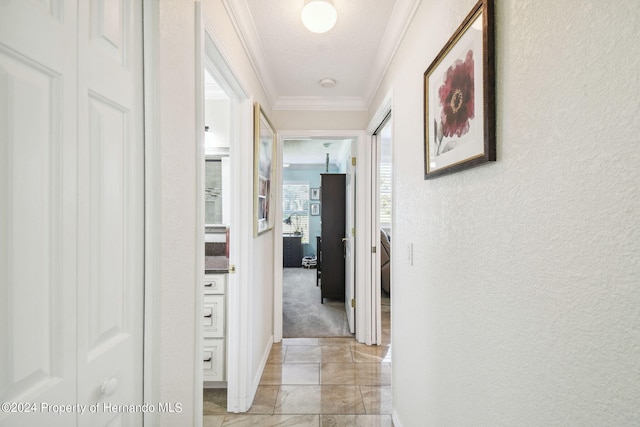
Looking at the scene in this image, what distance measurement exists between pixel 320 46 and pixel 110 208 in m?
1.82

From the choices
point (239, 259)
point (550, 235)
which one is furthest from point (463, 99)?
point (239, 259)

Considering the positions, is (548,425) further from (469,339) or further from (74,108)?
(74,108)

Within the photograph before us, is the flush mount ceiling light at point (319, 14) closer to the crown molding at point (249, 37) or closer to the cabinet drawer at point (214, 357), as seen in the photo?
the crown molding at point (249, 37)

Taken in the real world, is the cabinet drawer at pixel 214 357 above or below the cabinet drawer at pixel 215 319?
below

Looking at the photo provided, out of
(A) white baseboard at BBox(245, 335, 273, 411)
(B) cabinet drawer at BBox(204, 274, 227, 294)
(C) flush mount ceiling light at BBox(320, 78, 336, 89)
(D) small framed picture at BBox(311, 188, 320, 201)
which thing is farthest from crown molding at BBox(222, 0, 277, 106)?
(D) small framed picture at BBox(311, 188, 320, 201)

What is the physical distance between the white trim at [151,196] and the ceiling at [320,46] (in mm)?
806

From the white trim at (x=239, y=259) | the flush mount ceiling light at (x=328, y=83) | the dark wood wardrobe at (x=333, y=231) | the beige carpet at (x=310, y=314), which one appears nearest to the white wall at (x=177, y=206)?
the white trim at (x=239, y=259)

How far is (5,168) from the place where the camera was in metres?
0.51

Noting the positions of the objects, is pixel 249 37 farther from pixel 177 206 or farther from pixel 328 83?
pixel 177 206

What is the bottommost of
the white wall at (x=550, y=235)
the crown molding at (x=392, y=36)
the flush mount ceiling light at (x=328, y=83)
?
the white wall at (x=550, y=235)

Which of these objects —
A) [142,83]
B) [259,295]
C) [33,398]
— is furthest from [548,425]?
[259,295]

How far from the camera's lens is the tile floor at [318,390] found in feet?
6.30

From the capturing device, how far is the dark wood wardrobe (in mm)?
4020

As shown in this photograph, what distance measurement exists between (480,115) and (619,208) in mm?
484
